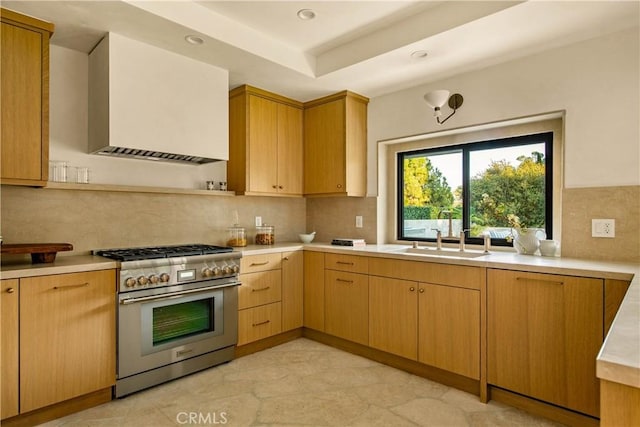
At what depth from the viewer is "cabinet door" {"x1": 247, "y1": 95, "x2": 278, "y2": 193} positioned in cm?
344

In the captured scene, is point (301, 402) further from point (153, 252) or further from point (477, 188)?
point (477, 188)

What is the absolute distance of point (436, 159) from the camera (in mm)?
3512

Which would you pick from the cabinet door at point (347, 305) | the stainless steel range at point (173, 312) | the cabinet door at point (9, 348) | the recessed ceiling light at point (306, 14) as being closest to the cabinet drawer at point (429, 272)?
the cabinet door at point (347, 305)

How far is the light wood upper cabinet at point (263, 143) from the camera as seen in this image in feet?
11.2

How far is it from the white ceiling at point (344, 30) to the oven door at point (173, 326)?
1.71 metres

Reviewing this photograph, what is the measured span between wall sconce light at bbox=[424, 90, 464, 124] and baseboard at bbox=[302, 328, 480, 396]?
77.7 inches

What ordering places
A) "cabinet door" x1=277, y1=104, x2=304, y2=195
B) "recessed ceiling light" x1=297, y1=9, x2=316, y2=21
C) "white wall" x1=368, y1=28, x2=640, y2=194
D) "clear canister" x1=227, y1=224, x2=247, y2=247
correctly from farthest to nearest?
1. "cabinet door" x1=277, y1=104, x2=304, y2=195
2. "clear canister" x1=227, y1=224, x2=247, y2=247
3. "recessed ceiling light" x1=297, y1=9, x2=316, y2=21
4. "white wall" x1=368, y1=28, x2=640, y2=194

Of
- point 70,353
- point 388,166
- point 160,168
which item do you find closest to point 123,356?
point 70,353

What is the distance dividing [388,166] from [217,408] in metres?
2.63

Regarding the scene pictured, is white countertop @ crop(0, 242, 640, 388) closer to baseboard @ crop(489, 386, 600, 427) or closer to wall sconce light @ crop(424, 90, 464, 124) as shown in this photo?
baseboard @ crop(489, 386, 600, 427)

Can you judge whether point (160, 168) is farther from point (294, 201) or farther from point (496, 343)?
point (496, 343)

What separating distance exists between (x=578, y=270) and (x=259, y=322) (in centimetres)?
230

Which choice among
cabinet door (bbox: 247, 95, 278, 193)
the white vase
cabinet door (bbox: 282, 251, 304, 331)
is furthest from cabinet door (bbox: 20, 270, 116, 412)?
the white vase

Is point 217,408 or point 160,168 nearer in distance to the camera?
point 217,408
